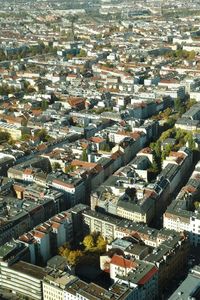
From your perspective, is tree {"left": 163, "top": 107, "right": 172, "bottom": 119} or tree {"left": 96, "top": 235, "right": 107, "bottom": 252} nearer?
tree {"left": 96, "top": 235, "right": 107, "bottom": 252}

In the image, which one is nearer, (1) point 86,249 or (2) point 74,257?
(2) point 74,257

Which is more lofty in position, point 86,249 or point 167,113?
point 167,113

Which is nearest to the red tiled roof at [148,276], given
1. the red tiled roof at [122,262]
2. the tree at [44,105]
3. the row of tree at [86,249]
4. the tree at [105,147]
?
the red tiled roof at [122,262]

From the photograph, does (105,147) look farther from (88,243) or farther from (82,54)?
(82,54)

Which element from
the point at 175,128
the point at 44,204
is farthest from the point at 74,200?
the point at 175,128

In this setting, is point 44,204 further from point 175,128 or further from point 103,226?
point 175,128

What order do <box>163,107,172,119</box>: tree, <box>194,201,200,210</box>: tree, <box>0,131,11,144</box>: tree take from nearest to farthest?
<box>194,201,200,210</box>: tree, <box>0,131,11,144</box>: tree, <box>163,107,172,119</box>: tree

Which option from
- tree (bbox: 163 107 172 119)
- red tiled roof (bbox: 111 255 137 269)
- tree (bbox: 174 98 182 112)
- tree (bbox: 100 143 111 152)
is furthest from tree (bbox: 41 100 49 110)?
red tiled roof (bbox: 111 255 137 269)

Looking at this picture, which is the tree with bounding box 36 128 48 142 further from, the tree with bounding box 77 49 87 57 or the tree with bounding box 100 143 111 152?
the tree with bounding box 77 49 87 57

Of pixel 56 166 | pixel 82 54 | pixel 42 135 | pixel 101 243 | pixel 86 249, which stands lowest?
pixel 86 249

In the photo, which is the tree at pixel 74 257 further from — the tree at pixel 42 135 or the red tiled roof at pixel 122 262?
the tree at pixel 42 135

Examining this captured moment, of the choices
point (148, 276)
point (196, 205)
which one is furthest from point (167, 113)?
point (148, 276)
